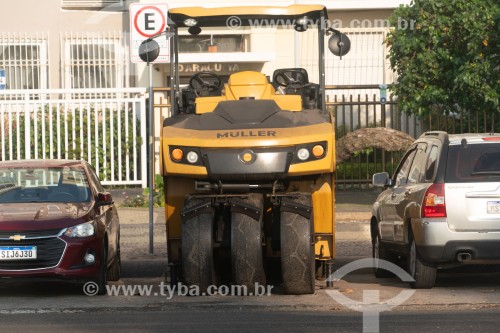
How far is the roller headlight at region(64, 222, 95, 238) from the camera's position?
13.1 meters

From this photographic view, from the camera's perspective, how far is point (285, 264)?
12422 mm

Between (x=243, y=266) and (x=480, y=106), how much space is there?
1053 cm

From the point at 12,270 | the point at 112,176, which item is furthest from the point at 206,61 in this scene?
the point at 12,270

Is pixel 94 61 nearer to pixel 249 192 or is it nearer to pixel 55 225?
pixel 55 225

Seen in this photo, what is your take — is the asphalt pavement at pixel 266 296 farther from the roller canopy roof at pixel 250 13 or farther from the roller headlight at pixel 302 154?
the roller canopy roof at pixel 250 13

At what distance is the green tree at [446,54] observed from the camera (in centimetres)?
2069

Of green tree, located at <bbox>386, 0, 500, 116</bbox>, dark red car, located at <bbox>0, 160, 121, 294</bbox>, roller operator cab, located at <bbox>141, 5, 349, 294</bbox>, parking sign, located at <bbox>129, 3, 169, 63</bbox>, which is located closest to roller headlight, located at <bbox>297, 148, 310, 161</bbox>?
roller operator cab, located at <bbox>141, 5, 349, 294</bbox>

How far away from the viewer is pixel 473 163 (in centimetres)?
1306

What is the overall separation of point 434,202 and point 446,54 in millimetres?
8775

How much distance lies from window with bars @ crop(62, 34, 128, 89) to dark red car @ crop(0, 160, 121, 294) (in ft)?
45.1

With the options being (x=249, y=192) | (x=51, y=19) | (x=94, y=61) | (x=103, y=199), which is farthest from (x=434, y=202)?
(x=51, y=19)

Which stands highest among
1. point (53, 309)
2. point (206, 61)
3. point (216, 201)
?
point (206, 61)

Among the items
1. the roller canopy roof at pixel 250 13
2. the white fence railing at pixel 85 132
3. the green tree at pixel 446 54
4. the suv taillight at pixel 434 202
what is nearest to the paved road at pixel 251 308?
the suv taillight at pixel 434 202

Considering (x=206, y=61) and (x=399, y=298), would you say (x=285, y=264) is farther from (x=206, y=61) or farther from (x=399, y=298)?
(x=206, y=61)
